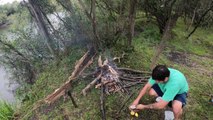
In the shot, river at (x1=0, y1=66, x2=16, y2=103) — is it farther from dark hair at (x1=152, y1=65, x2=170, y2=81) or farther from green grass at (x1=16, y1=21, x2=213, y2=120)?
dark hair at (x1=152, y1=65, x2=170, y2=81)

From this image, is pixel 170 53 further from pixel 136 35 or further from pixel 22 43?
pixel 22 43

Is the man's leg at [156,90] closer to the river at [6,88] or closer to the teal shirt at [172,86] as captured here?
the teal shirt at [172,86]

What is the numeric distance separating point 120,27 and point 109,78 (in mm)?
2031

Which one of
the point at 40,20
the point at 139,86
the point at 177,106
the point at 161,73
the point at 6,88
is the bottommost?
the point at 6,88

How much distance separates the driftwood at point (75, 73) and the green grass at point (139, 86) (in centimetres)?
14

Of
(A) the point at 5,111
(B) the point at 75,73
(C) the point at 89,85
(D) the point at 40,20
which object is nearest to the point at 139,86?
(C) the point at 89,85

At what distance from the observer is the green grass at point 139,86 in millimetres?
4512

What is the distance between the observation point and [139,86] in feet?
16.3

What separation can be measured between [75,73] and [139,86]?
1583 mm

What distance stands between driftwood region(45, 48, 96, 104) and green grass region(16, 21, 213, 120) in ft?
0.47

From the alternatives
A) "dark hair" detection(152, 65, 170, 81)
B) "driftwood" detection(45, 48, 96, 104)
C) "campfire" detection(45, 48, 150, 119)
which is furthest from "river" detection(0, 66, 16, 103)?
"dark hair" detection(152, 65, 170, 81)

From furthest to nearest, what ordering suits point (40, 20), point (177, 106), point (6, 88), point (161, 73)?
point (6, 88), point (40, 20), point (177, 106), point (161, 73)

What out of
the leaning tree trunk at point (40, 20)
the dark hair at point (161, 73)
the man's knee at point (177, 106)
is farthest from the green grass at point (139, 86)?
the leaning tree trunk at point (40, 20)

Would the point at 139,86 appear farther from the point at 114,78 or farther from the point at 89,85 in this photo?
the point at 89,85
